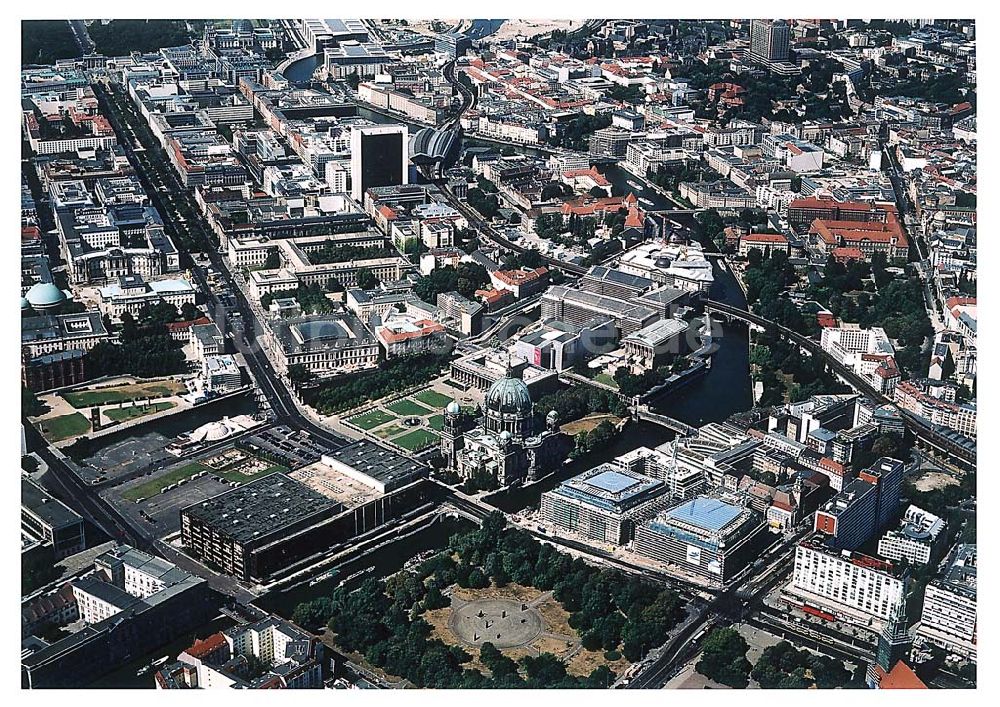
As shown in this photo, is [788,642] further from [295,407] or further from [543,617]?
[295,407]

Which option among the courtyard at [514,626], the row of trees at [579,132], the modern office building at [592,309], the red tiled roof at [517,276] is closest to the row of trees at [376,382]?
the modern office building at [592,309]

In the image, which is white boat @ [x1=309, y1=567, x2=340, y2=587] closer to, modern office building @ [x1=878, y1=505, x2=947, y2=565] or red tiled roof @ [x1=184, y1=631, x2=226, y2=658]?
red tiled roof @ [x1=184, y1=631, x2=226, y2=658]

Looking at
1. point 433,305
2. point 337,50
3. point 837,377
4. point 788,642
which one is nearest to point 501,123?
point 337,50

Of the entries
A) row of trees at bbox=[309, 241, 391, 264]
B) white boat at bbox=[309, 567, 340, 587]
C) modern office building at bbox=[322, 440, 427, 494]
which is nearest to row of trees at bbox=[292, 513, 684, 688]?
white boat at bbox=[309, 567, 340, 587]

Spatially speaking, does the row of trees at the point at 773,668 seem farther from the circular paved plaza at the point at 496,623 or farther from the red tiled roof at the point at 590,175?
the red tiled roof at the point at 590,175

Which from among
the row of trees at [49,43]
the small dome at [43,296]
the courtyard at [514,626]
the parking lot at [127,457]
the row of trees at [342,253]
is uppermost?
the row of trees at [49,43]
